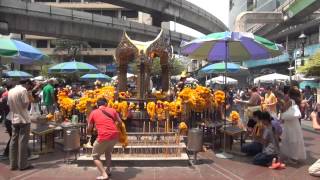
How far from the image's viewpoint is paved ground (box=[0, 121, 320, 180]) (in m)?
8.96

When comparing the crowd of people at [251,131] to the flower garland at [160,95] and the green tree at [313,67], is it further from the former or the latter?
the green tree at [313,67]

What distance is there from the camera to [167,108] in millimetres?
11461

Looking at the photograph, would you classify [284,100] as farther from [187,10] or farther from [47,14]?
[187,10]

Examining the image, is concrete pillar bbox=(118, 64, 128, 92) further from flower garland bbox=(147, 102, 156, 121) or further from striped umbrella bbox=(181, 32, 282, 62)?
flower garland bbox=(147, 102, 156, 121)

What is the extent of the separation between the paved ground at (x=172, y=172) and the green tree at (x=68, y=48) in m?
57.4

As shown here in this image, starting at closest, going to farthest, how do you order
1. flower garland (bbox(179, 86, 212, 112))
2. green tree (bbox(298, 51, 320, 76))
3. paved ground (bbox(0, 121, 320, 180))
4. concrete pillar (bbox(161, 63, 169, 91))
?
1. paved ground (bbox(0, 121, 320, 180))
2. flower garland (bbox(179, 86, 212, 112))
3. concrete pillar (bbox(161, 63, 169, 91))
4. green tree (bbox(298, 51, 320, 76))

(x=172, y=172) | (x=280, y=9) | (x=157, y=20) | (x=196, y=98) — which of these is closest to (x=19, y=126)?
(x=172, y=172)

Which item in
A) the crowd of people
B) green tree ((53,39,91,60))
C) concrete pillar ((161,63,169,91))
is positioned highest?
green tree ((53,39,91,60))

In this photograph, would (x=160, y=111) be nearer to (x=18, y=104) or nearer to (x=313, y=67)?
(x=18, y=104)

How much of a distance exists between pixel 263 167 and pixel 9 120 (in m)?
5.72

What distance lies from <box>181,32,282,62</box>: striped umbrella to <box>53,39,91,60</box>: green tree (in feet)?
177

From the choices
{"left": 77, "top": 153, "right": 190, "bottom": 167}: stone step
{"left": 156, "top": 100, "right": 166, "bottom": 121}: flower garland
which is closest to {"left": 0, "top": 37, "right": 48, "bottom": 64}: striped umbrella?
{"left": 77, "top": 153, "right": 190, "bottom": 167}: stone step

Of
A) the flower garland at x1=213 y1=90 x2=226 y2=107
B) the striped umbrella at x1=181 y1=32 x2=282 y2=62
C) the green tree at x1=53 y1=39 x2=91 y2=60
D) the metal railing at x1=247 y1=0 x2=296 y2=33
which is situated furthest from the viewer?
the green tree at x1=53 y1=39 x2=91 y2=60

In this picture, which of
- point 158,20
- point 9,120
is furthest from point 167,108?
point 158,20
